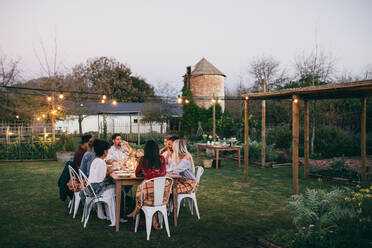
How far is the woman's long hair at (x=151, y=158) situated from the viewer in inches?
183

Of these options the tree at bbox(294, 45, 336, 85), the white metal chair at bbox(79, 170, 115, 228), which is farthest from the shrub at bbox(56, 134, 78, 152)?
the tree at bbox(294, 45, 336, 85)

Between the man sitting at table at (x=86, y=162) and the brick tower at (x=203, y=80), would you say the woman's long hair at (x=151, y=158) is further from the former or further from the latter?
the brick tower at (x=203, y=80)

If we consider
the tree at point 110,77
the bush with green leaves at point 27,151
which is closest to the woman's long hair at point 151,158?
the bush with green leaves at point 27,151

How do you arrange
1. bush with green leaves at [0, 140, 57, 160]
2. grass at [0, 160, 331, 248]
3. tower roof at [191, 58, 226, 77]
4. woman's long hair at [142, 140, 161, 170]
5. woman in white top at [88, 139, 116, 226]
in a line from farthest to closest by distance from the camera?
tower roof at [191, 58, 226, 77] < bush with green leaves at [0, 140, 57, 160] < woman in white top at [88, 139, 116, 226] < woman's long hair at [142, 140, 161, 170] < grass at [0, 160, 331, 248]

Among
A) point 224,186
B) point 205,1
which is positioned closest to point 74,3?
point 205,1

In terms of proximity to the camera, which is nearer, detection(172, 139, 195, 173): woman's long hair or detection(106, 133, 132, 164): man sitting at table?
detection(172, 139, 195, 173): woman's long hair

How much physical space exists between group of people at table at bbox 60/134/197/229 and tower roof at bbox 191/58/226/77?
2328 cm

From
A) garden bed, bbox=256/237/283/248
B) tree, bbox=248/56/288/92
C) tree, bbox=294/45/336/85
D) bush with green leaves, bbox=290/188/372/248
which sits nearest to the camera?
bush with green leaves, bbox=290/188/372/248

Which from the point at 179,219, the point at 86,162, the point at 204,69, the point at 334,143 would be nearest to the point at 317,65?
the point at 334,143

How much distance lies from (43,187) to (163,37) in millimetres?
16569

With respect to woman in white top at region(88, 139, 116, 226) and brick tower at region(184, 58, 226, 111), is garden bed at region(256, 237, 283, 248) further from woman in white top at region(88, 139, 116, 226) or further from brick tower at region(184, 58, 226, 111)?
brick tower at region(184, 58, 226, 111)

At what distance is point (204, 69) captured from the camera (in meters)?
29.2

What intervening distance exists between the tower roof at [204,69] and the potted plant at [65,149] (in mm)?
18052

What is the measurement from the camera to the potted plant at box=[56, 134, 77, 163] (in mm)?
13148
